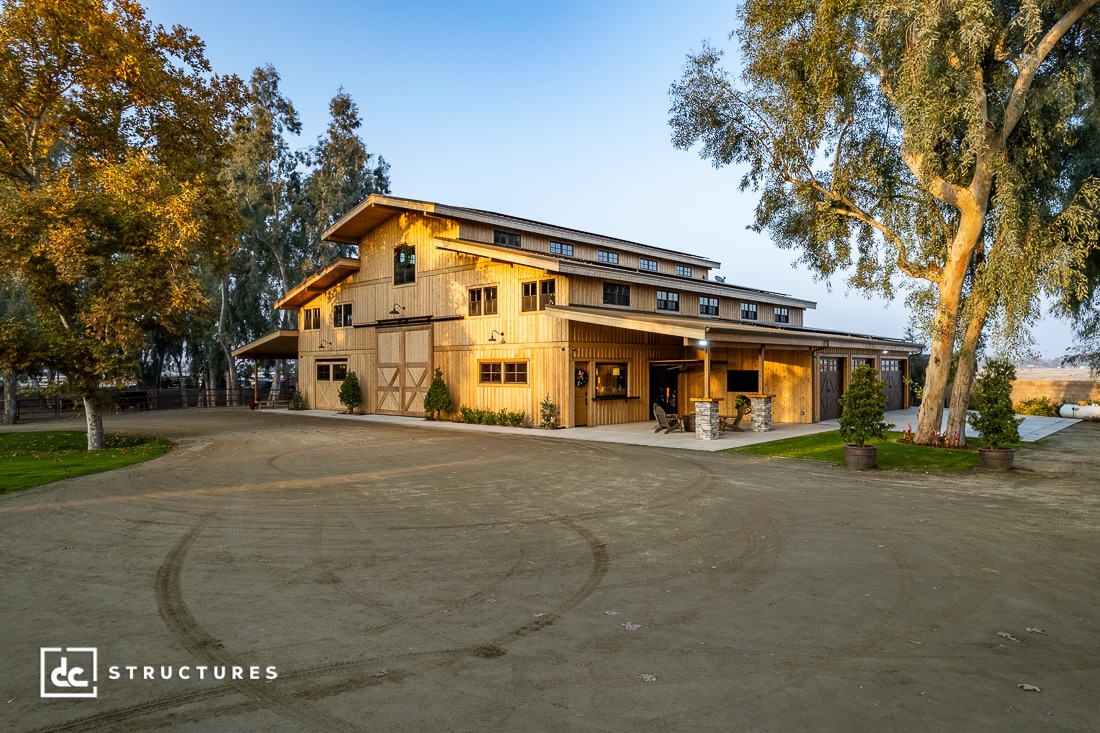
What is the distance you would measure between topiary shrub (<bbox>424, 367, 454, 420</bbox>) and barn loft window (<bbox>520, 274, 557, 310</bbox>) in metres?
4.90

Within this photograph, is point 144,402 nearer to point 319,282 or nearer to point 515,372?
point 319,282

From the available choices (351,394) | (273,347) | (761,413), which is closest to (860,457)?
(761,413)

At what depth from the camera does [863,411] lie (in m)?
12.1

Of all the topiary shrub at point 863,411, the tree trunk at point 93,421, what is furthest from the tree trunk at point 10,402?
the topiary shrub at point 863,411

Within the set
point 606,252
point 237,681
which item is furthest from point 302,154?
point 237,681

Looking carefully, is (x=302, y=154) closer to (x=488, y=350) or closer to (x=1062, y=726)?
(x=488, y=350)

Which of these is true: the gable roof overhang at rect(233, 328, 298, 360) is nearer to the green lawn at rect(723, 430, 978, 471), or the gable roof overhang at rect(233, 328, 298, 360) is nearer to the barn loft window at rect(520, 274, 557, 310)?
the barn loft window at rect(520, 274, 557, 310)

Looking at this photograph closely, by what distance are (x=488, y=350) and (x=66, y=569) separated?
16.6 metres

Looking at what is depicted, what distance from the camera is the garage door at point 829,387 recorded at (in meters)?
22.4

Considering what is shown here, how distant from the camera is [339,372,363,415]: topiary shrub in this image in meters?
27.2

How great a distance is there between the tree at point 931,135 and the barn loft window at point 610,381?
23.6 ft

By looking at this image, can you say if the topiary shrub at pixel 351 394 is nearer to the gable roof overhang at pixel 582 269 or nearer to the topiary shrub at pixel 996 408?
the gable roof overhang at pixel 582 269

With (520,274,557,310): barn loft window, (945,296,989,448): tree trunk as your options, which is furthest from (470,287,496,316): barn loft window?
(945,296,989,448): tree trunk

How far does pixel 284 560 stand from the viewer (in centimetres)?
624
